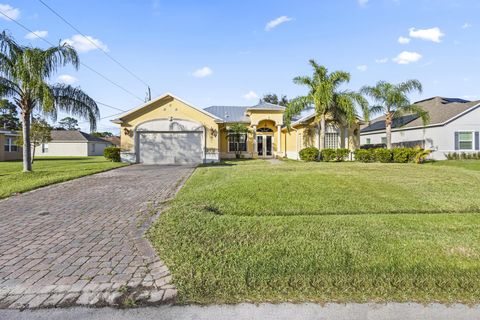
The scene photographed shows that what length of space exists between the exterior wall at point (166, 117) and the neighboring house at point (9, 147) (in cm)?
1673

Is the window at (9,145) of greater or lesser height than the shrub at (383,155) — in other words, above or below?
above

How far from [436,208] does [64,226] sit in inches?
327

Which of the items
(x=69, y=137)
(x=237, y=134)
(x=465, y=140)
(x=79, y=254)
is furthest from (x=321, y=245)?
(x=69, y=137)

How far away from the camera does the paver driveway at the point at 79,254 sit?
3.07 meters

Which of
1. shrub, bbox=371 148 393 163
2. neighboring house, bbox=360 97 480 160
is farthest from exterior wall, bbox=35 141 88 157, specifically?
neighboring house, bbox=360 97 480 160

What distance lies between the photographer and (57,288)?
320cm

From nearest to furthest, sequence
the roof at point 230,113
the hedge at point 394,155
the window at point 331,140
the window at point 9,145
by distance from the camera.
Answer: the hedge at point 394,155 → the window at point 331,140 → the roof at point 230,113 → the window at point 9,145

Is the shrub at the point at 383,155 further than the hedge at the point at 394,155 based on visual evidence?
Yes

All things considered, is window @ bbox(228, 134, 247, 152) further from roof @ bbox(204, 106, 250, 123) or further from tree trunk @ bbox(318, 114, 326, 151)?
tree trunk @ bbox(318, 114, 326, 151)

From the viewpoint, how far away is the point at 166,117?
2003 centimetres

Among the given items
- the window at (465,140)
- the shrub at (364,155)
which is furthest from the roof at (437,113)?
the shrub at (364,155)

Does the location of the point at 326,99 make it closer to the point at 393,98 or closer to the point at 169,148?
the point at 393,98

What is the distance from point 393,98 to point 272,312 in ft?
72.3

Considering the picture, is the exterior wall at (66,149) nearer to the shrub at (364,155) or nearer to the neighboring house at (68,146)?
the neighboring house at (68,146)
